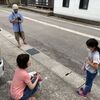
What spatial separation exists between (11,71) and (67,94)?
1.76 metres

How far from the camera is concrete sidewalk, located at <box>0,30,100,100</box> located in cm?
328

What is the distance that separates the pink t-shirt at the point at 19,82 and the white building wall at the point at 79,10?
36.9ft

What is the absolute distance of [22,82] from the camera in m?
2.61

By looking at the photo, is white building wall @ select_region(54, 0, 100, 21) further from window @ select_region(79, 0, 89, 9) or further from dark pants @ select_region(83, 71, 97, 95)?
dark pants @ select_region(83, 71, 97, 95)

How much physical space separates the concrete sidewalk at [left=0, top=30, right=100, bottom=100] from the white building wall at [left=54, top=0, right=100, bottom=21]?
28.6 ft

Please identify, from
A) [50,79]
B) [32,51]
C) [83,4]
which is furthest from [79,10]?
[50,79]

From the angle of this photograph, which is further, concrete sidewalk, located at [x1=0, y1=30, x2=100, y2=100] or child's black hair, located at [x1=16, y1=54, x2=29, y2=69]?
concrete sidewalk, located at [x1=0, y1=30, x2=100, y2=100]

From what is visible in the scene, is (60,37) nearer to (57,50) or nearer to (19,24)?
(57,50)

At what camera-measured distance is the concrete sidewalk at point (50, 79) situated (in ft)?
10.8

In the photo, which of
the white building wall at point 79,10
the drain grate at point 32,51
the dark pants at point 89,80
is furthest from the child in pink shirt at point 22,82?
the white building wall at point 79,10

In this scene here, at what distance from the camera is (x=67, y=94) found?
3352mm

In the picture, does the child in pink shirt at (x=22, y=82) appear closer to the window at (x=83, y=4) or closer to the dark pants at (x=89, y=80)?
the dark pants at (x=89, y=80)

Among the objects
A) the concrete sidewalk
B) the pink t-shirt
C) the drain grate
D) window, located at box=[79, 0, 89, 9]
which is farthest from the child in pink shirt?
window, located at box=[79, 0, 89, 9]

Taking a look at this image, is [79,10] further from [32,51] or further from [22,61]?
[22,61]
